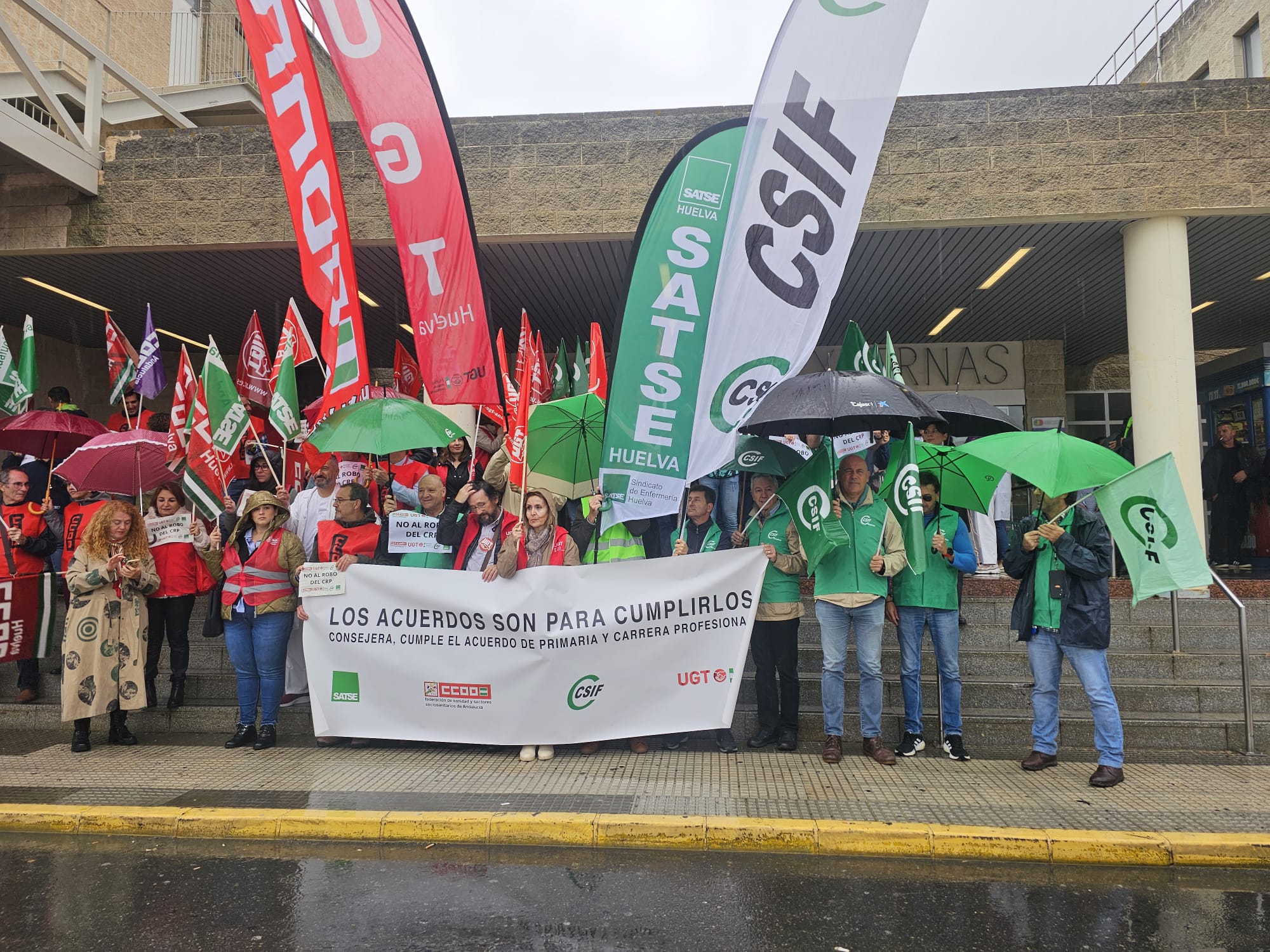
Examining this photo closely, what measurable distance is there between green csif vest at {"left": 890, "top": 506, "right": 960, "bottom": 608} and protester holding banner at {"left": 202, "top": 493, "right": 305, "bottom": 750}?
4589 mm

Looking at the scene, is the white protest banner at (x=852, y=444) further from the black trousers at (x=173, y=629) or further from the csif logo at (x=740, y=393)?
the black trousers at (x=173, y=629)

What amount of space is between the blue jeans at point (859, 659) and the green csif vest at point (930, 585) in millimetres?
216

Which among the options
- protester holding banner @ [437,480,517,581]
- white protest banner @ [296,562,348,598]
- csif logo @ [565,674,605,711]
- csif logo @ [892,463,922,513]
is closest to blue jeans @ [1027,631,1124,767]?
csif logo @ [892,463,922,513]

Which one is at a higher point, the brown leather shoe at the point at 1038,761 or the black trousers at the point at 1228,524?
the black trousers at the point at 1228,524

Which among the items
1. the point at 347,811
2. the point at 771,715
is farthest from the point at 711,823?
the point at 347,811

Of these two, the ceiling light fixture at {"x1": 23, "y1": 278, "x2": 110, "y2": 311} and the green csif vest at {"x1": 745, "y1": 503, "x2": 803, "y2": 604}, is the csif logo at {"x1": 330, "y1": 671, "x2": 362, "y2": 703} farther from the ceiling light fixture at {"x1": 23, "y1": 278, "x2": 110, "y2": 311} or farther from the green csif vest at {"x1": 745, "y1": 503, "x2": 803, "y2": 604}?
the ceiling light fixture at {"x1": 23, "y1": 278, "x2": 110, "y2": 311}

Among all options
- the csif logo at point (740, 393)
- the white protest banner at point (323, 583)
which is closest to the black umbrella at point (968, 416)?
the csif logo at point (740, 393)

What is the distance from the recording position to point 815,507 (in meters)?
6.13

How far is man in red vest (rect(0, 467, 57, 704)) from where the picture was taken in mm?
7469

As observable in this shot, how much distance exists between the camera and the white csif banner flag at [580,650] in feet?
20.5

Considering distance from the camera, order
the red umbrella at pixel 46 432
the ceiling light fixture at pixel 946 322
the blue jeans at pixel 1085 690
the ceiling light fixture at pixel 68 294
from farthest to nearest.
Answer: the ceiling light fixture at pixel 946 322, the ceiling light fixture at pixel 68 294, the red umbrella at pixel 46 432, the blue jeans at pixel 1085 690

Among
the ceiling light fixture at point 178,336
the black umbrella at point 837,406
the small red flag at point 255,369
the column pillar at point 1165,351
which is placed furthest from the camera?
the ceiling light fixture at point 178,336

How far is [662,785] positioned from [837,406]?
268cm

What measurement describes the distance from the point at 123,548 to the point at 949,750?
6518 millimetres
